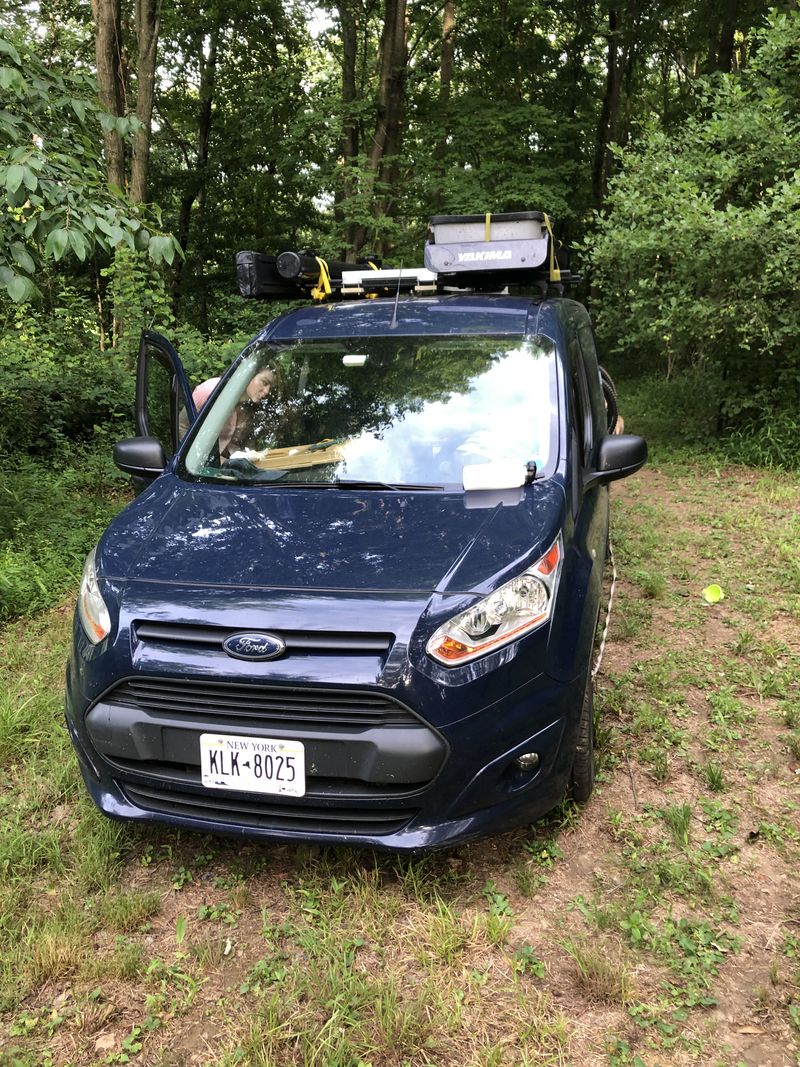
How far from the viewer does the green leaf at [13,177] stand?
334 centimetres

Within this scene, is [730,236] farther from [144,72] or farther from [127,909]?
[144,72]

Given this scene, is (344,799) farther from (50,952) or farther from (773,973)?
(773,973)

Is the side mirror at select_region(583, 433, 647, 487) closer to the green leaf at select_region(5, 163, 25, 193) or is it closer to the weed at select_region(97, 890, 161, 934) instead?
the weed at select_region(97, 890, 161, 934)

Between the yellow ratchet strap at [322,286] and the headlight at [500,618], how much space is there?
269 cm

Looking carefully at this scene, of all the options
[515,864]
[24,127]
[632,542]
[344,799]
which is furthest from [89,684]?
[632,542]

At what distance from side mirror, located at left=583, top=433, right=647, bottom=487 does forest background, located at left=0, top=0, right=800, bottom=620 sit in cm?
229

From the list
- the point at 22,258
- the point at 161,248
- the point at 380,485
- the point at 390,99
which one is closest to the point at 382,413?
the point at 380,485

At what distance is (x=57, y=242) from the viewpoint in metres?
3.56

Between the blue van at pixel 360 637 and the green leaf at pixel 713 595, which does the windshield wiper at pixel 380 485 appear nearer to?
Result: the blue van at pixel 360 637

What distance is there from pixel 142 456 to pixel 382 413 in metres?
1.08

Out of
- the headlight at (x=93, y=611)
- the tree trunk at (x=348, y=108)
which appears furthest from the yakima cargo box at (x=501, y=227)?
the tree trunk at (x=348, y=108)

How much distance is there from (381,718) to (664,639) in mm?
2733

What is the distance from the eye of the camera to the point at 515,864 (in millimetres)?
Result: 2752

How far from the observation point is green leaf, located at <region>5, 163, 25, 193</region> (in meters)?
3.34
